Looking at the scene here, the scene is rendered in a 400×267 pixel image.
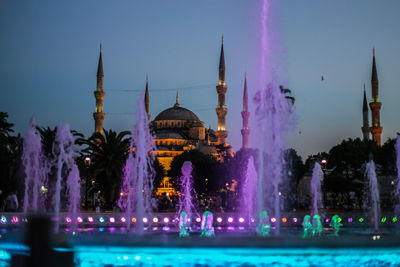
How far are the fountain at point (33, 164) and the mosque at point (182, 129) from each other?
2707cm

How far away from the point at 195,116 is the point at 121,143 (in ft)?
206

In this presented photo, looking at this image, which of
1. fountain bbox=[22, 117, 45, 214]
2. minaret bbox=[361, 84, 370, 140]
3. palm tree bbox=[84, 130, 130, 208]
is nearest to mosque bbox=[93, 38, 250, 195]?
minaret bbox=[361, 84, 370, 140]

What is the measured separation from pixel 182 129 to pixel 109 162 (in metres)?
59.6

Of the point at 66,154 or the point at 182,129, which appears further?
the point at 182,129

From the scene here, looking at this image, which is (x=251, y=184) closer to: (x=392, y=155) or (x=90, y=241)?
(x=90, y=241)

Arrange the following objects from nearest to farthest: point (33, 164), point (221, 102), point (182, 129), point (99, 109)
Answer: point (33, 164) < point (99, 109) < point (221, 102) < point (182, 129)

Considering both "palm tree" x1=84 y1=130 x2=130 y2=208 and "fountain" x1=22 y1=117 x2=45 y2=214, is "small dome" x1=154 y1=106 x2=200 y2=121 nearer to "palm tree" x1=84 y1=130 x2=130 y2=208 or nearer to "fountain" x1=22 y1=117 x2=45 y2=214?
"palm tree" x1=84 y1=130 x2=130 y2=208

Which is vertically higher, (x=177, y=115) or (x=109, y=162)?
(x=177, y=115)

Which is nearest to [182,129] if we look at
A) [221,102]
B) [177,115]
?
[177,115]

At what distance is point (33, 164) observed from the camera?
76.6ft

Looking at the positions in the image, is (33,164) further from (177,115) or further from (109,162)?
(177,115)

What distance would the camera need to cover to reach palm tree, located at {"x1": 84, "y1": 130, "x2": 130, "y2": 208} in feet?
82.3

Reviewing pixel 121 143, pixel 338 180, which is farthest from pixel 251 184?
pixel 338 180

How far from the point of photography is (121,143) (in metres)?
25.7
